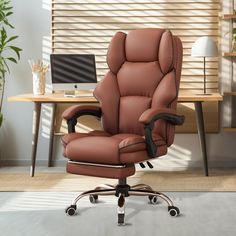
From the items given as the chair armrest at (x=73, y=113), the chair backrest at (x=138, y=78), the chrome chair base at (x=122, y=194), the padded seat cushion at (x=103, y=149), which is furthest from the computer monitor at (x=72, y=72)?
the padded seat cushion at (x=103, y=149)

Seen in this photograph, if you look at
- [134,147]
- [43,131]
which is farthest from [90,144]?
[43,131]

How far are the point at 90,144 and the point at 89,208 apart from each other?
0.54 m

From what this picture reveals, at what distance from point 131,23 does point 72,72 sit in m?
0.86

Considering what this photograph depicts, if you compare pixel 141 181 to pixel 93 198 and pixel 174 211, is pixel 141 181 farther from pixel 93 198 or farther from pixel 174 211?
pixel 174 211

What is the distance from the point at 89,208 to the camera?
3.45m

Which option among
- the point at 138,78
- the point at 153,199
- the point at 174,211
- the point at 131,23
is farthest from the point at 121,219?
the point at 131,23

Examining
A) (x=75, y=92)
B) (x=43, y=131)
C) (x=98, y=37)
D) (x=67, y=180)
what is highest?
(x=98, y=37)

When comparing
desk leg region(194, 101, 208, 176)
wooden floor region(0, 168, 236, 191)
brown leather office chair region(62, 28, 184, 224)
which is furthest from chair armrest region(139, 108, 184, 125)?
desk leg region(194, 101, 208, 176)

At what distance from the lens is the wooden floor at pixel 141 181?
13.3 feet

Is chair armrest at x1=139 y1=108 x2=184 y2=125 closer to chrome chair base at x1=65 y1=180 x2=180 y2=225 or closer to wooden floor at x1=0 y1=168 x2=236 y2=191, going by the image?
chrome chair base at x1=65 y1=180 x2=180 y2=225

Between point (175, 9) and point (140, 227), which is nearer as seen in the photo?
point (140, 227)

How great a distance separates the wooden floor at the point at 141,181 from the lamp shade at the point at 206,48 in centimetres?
106

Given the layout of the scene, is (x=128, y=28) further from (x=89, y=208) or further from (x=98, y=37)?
Answer: (x=89, y=208)

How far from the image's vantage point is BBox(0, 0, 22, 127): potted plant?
461 centimetres
